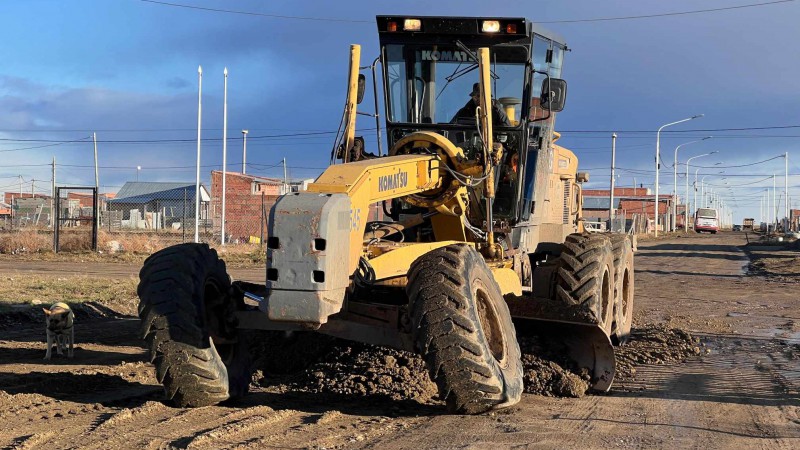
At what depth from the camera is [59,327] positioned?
9578 millimetres

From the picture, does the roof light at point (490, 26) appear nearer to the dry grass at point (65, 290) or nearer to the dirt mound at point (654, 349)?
the dirt mound at point (654, 349)

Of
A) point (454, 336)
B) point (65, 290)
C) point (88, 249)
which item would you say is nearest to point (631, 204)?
point (88, 249)

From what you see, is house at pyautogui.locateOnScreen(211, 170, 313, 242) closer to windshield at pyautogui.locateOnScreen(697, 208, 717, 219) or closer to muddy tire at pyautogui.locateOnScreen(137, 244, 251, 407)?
muddy tire at pyautogui.locateOnScreen(137, 244, 251, 407)

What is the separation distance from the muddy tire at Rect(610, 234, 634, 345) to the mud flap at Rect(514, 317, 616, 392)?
284cm

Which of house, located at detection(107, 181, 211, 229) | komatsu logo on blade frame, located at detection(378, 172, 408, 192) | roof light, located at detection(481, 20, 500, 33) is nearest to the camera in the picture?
komatsu logo on blade frame, located at detection(378, 172, 408, 192)

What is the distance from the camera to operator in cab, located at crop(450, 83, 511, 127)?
9.30 meters

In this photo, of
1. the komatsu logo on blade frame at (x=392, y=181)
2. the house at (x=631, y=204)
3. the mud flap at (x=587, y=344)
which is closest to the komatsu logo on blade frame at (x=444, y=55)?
the komatsu logo on blade frame at (x=392, y=181)

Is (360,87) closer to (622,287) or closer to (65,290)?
(622,287)

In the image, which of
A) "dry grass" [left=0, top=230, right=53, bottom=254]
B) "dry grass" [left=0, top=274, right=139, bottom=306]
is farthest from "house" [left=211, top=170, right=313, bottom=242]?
"dry grass" [left=0, top=274, right=139, bottom=306]

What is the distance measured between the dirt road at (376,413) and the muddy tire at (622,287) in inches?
47.2

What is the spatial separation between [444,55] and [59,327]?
17.0 ft

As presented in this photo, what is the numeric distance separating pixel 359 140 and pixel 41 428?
4.14 m

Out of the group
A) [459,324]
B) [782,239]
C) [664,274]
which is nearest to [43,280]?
[459,324]

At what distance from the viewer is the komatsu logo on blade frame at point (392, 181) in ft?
24.0
